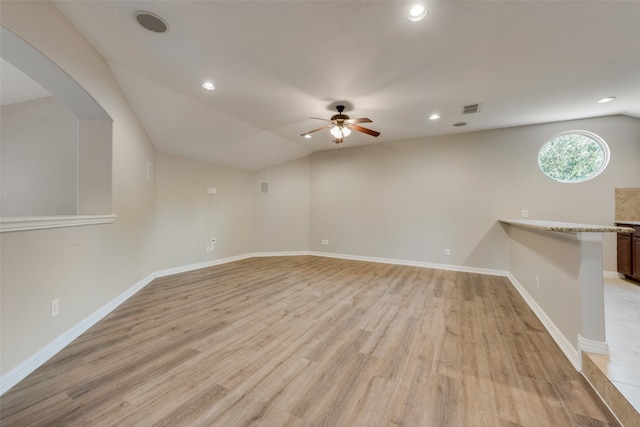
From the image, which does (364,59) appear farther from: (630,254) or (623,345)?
(630,254)

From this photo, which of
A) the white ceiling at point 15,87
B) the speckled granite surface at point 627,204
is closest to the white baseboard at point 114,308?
the speckled granite surface at point 627,204

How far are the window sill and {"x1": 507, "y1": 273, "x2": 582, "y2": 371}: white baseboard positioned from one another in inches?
161

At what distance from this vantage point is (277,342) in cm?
210

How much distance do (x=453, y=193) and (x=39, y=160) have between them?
6.87 metres

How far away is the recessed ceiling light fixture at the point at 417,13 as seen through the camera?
67.0 inches

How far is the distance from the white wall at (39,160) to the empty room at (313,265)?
0.10ft

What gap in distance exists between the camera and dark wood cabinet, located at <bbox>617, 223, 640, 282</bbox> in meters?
3.30

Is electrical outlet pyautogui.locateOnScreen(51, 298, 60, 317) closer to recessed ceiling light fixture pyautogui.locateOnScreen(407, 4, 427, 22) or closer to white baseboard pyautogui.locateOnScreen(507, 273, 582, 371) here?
recessed ceiling light fixture pyautogui.locateOnScreen(407, 4, 427, 22)

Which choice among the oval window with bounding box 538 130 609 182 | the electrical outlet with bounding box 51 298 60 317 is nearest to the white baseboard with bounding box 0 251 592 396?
the electrical outlet with bounding box 51 298 60 317

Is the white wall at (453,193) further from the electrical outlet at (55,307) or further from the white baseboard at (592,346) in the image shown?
the electrical outlet at (55,307)

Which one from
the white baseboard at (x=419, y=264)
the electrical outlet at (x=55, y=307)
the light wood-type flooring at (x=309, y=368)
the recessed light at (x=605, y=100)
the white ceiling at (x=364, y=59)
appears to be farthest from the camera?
the white baseboard at (x=419, y=264)

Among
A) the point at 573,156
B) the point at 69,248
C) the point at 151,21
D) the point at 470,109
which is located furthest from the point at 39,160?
the point at 573,156

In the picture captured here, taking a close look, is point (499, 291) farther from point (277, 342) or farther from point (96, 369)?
point (96, 369)

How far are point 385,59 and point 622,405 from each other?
296 centimetres
